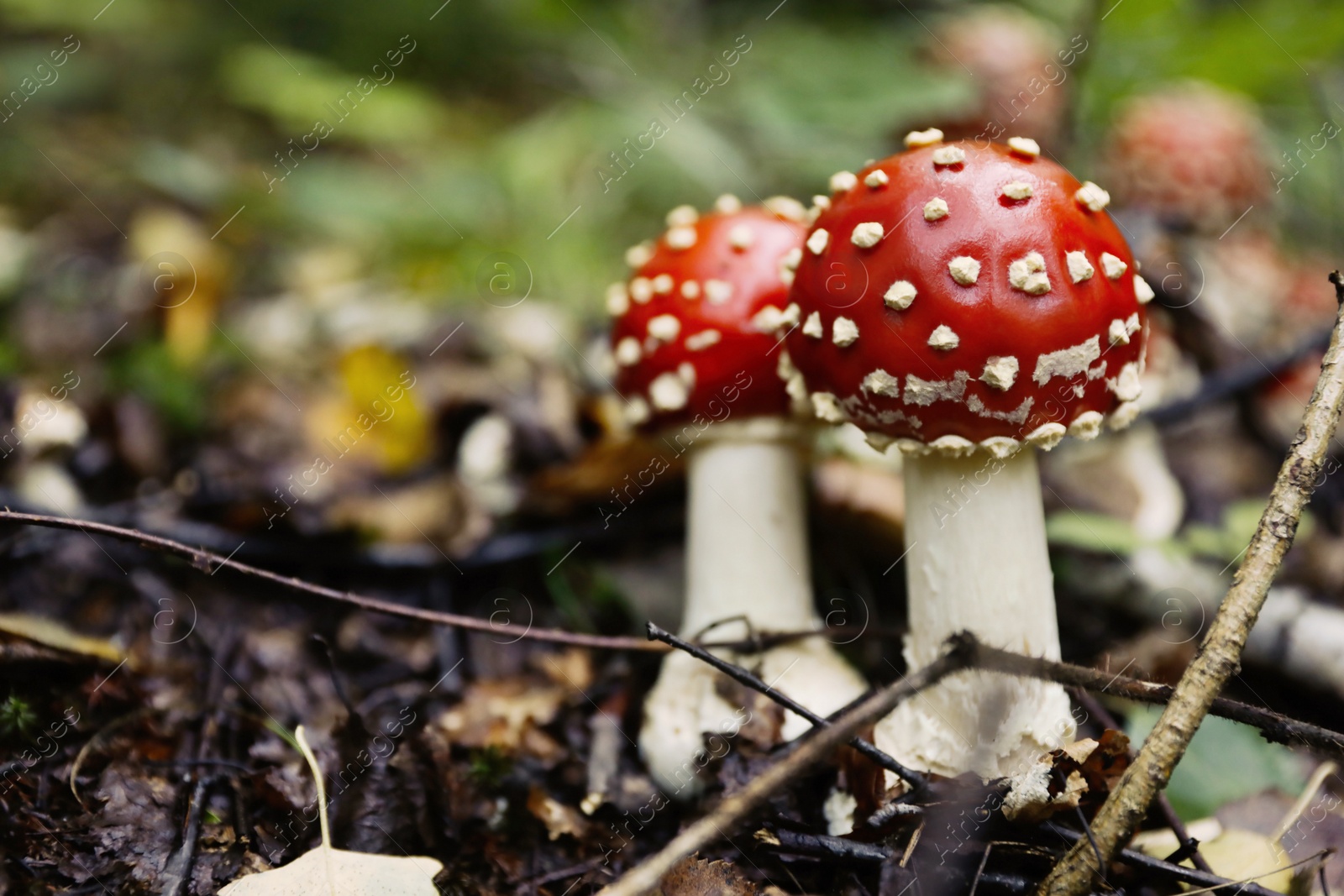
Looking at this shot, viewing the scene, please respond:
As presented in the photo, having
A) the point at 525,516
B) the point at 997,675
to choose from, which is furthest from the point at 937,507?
the point at 525,516

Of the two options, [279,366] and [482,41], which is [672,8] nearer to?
[482,41]

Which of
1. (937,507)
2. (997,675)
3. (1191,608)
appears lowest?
(1191,608)

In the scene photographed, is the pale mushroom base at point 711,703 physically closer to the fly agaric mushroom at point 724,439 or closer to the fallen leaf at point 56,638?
the fly agaric mushroom at point 724,439

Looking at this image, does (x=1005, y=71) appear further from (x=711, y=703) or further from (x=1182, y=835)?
(x=1182, y=835)

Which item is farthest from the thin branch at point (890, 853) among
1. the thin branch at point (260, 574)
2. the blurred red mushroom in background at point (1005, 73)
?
the blurred red mushroom in background at point (1005, 73)

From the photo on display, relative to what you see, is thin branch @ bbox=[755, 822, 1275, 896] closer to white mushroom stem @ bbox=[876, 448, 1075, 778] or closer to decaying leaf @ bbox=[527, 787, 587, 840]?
white mushroom stem @ bbox=[876, 448, 1075, 778]

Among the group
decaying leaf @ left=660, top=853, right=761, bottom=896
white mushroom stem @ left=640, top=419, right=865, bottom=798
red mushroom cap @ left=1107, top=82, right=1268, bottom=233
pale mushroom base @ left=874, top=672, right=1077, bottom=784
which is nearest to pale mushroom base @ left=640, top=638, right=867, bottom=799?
white mushroom stem @ left=640, top=419, right=865, bottom=798
